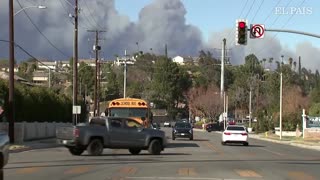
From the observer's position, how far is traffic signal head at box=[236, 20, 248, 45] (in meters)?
33.2

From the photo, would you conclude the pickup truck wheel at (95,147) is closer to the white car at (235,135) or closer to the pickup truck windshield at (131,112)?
the pickup truck windshield at (131,112)

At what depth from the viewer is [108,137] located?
30.3m

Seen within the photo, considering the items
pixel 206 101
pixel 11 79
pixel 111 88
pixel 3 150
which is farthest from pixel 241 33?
pixel 111 88

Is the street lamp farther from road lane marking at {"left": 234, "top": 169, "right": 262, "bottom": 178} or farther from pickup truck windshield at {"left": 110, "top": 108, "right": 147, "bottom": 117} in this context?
road lane marking at {"left": 234, "top": 169, "right": 262, "bottom": 178}

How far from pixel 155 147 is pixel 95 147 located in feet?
10.3

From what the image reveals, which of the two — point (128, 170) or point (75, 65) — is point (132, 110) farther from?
point (75, 65)

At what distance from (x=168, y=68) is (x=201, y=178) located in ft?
434

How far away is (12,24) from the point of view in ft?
127

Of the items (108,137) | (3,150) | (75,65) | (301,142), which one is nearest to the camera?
(3,150)

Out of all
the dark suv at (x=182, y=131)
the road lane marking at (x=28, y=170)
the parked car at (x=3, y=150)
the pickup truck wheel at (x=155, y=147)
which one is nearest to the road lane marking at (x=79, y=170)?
the road lane marking at (x=28, y=170)

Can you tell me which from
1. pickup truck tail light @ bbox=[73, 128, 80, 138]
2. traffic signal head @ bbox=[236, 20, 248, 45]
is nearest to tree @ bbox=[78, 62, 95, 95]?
traffic signal head @ bbox=[236, 20, 248, 45]

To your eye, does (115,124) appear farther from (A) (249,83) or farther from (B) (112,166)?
(A) (249,83)

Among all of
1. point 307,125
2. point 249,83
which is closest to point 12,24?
point 307,125

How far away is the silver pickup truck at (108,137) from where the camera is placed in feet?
97.3
